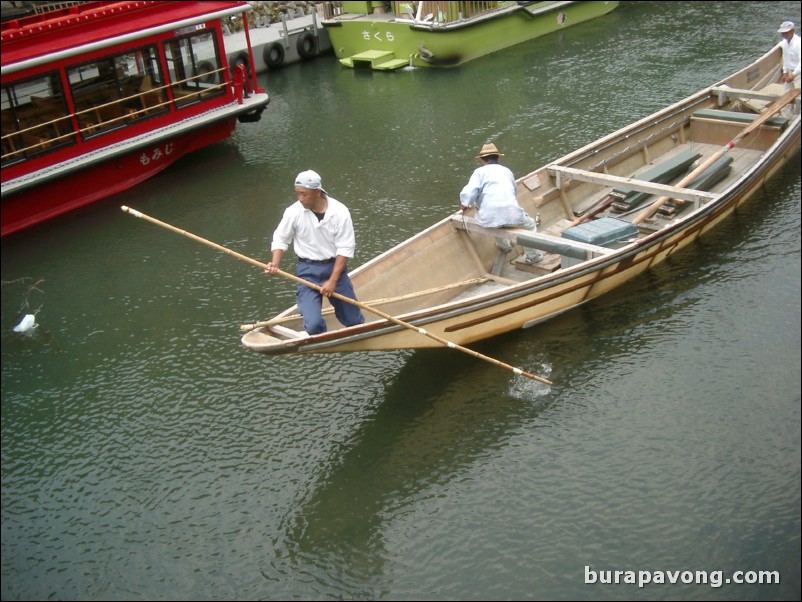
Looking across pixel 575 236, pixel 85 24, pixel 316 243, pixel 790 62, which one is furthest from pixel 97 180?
pixel 790 62

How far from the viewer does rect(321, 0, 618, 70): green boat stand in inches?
948

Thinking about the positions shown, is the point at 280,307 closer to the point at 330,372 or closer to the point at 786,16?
the point at 330,372

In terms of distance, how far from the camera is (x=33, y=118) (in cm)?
1587

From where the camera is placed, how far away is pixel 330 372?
35.6ft

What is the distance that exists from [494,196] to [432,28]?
1397 cm

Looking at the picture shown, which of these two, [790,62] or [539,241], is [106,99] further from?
[790,62]

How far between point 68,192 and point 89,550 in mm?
9436

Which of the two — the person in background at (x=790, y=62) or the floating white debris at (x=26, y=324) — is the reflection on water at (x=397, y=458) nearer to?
the floating white debris at (x=26, y=324)

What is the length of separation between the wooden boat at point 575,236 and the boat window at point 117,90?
27.0 ft

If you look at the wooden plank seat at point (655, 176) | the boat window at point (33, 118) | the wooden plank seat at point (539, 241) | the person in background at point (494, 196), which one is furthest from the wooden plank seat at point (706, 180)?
the boat window at point (33, 118)

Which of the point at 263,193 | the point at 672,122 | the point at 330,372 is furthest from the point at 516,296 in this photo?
the point at 263,193

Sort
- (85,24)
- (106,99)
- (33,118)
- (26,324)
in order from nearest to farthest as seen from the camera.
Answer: (26,324) → (33,118) → (85,24) → (106,99)

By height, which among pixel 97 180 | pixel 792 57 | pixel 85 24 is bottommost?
pixel 97 180

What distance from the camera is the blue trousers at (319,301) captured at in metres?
9.13
